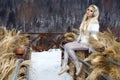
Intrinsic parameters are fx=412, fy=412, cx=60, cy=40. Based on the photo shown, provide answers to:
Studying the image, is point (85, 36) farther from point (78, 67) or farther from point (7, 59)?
point (7, 59)

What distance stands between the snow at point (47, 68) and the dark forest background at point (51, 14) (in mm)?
3627

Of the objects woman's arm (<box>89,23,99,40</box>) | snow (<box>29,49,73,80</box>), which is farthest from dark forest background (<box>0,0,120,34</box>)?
woman's arm (<box>89,23,99,40</box>)

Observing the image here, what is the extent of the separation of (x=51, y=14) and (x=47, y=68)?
6.25m

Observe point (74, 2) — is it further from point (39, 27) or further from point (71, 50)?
point (71, 50)

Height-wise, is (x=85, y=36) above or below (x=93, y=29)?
below

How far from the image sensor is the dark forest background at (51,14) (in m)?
14.8

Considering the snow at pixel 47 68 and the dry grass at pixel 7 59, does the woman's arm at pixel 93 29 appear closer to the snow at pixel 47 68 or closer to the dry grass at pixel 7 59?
the snow at pixel 47 68

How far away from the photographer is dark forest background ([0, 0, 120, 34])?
1484cm

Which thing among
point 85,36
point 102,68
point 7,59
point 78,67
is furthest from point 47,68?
point 102,68

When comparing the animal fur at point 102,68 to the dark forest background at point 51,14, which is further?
the dark forest background at point 51,14

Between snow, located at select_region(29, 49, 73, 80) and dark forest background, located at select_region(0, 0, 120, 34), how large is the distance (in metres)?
3.63

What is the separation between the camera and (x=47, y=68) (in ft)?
29.2

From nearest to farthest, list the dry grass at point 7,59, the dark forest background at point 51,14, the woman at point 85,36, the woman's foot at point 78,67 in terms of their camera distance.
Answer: the dry grass at point 7,59 → the woman's foot at point 78,67 → the woman at point 85,36 → the dark forest background at point 51,14

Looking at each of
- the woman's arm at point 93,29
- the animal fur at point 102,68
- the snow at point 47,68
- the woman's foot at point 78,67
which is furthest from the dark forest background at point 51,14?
the animal fur at point 102,68
